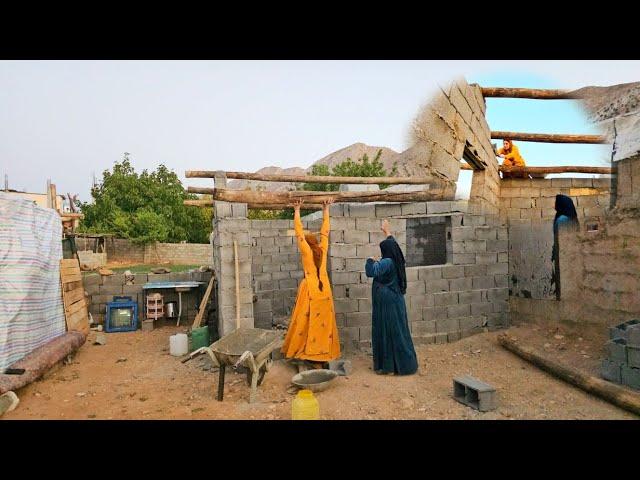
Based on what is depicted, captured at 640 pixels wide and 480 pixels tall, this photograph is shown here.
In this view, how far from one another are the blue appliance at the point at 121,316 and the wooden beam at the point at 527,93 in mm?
8250

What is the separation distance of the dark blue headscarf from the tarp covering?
4.90 m

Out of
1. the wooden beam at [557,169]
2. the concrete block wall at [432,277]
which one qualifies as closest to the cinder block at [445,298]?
the concrete block wall at [432,277]

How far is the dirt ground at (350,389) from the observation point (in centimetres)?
424

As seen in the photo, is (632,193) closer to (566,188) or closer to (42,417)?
(566,188)

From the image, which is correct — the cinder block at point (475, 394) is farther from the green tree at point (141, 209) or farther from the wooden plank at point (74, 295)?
the green tree at point (141, 209)

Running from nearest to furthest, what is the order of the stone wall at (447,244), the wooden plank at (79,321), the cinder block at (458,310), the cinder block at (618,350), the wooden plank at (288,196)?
the cinder block at (618,350), the wooden plank at (288,196), the stone wall at (447,244), the cinder block at (458,310), the wooden plank at (79,321)

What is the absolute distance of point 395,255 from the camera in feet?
17.2

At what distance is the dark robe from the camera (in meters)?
5.21

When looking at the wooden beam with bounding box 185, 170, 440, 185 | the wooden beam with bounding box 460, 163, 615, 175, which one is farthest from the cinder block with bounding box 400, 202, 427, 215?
the wooden beam with bounding box 460, 163, 615, 175

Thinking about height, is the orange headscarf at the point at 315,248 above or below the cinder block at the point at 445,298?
above

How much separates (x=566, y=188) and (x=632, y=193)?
331 centimetres

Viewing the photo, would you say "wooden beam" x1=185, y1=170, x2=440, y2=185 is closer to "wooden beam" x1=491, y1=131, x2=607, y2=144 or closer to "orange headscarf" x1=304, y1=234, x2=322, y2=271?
"orange headscarf" x1=304, y1=234, x2=322, y2=271

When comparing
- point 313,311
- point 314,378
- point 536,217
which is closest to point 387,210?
point 313,311

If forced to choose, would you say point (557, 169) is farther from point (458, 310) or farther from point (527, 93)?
point (458, 310)
